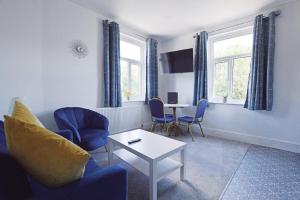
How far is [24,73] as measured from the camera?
2.31m

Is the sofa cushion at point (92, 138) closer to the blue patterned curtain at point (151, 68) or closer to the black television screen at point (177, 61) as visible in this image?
the blue patterned curtain at point (151, 68)

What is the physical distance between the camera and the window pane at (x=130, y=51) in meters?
3.90

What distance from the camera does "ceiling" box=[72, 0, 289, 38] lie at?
274 centimetres

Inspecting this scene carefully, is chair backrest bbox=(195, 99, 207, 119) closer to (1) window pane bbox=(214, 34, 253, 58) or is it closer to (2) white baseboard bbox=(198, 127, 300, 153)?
(2) white baseboard bbox=(198, 127, 300, 153)

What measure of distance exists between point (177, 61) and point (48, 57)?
282cm

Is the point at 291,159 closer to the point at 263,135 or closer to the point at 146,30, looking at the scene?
the point at 263,135

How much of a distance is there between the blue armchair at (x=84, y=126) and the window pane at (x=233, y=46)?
3037 millimetres

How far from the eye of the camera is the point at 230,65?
3.57m

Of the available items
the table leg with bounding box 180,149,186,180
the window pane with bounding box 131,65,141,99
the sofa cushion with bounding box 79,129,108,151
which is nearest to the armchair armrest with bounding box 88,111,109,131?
the sofa cushion with bounding box 79,129,108,151

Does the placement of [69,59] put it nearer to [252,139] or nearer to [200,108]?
[200,108]

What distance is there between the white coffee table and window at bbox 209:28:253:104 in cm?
233

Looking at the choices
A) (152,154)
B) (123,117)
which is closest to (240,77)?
(123,117)

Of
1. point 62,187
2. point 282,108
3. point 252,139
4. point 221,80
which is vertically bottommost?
point 252,139

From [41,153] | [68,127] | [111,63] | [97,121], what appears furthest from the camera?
[111,63]
